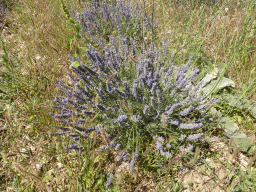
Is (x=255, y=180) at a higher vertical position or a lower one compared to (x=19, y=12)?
lower

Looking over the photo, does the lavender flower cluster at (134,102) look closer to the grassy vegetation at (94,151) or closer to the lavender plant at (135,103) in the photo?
the lavender plant at (135,103)

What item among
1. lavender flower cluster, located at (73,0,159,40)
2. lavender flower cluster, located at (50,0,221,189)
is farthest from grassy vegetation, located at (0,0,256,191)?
lavender flower cluster, located at (73,0,159,40)

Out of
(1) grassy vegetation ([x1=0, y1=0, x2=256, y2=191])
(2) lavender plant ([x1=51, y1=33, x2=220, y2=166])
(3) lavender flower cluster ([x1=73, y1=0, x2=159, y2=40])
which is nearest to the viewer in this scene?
(1) grassy vegetation ([x1=0, y1=0, x2=256, y2=191])

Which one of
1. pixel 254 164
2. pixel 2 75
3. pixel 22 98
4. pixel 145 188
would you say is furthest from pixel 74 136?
pixel 2 75

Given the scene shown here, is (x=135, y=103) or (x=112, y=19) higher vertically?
(x=112, y=19)

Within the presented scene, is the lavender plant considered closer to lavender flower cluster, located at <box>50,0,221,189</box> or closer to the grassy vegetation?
lavender flower cluster, located at <box>50,0,221,189</box>

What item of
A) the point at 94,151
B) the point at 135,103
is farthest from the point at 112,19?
the point at 94,151

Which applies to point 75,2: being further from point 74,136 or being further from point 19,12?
point 74,136

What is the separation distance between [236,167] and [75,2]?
15.2ft

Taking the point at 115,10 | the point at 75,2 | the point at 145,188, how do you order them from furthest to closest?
1. the point at 75,2
2. the point at 115,10
3. the point at 145,188

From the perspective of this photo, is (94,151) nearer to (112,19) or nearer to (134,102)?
(134,102)

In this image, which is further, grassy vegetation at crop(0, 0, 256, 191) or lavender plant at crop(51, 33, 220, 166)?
lavender plant at crop(51, 33, 220, 166)

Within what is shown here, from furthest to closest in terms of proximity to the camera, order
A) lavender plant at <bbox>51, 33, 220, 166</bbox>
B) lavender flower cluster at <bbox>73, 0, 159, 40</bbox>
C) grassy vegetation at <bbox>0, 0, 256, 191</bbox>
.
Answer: lavender flower cluster at <bbox>73, 0, 159, 40</bbox> < lavender plant at <bbox>51, 33, 220, 166</bbox> < grassy vegetation at <bbox>0, 0, 256, 191</bbox>

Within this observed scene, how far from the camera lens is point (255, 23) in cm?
238
